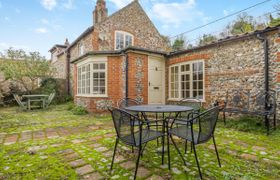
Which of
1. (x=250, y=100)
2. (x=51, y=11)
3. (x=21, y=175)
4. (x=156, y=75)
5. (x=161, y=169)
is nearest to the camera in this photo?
(x=21, y=175)

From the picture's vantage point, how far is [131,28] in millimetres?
11336

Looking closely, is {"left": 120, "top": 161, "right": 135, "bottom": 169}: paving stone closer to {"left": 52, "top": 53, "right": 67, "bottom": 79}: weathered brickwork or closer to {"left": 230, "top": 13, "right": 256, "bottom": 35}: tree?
{"left": 52, "top": 53, "right": 67, "bottom": 79}: weathered brickwork

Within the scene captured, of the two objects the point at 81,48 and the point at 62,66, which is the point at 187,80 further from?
the point at 62,66

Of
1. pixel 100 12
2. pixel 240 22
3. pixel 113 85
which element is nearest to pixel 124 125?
pixel 113 85

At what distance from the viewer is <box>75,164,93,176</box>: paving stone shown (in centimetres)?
208

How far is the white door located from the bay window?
1.32ft

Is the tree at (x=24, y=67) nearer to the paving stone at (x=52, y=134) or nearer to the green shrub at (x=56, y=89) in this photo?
the green shrub at (x=56, y=89)

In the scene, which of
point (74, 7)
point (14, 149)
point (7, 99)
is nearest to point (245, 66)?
point (14, 149)

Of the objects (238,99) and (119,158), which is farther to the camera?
(238,99)

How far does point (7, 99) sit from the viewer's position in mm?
10727

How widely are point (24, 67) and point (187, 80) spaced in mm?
10983

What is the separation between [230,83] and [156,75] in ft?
10.6

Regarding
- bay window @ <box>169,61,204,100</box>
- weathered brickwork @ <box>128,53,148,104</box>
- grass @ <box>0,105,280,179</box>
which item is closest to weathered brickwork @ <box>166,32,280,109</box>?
bay window @ <box>169,61,204,100</box>

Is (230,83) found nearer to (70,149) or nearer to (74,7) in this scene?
(70,149)
